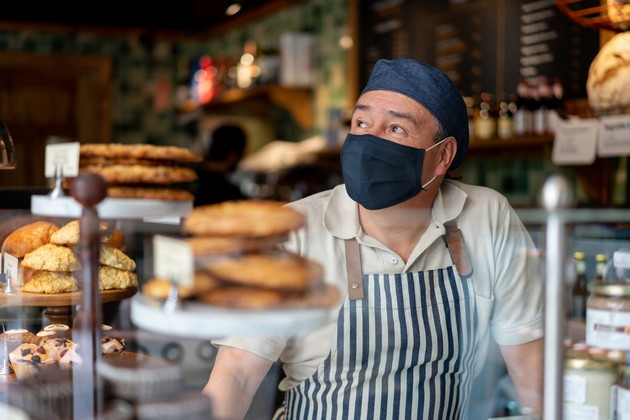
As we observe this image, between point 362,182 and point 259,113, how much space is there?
459 cm

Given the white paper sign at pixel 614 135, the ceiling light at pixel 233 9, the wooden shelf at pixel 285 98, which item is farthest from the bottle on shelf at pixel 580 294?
the ceiling light at pixel 233 9

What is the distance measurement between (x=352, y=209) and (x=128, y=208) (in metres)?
0.49

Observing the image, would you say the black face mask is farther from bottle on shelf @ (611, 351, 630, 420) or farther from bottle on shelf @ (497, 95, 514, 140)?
bottle on shelf @ (497, 95, 514, 140)

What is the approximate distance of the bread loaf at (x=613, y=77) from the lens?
7.43 ft

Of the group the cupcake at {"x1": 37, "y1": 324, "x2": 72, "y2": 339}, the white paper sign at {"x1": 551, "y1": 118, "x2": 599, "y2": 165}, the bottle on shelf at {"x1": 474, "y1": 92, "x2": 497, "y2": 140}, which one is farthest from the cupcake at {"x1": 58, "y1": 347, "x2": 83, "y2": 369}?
the bottle on shelf at {"x1": 474, "y1": 92, "x2": 497, "y2": 140}

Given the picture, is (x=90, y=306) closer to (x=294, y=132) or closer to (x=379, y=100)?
(x=379, y=100)

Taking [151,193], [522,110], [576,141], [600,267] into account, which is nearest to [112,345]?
[151,193]

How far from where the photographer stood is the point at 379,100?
1548mm

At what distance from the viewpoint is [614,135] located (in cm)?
248

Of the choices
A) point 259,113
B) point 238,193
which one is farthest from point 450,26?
point 259,113

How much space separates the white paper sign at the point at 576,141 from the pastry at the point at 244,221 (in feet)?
6.20

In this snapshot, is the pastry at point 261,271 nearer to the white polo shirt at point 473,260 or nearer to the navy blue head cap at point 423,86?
the white polo shirt at point 473,260

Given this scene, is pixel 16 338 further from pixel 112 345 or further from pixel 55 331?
pixel 112 345

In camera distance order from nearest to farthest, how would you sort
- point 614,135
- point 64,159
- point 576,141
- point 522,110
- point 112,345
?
point 112,345, point 64,159, point 614,135, point 576,141, point 522,110
